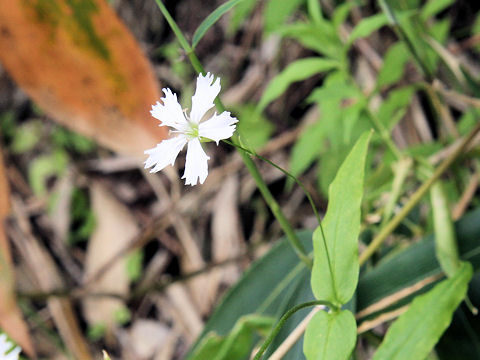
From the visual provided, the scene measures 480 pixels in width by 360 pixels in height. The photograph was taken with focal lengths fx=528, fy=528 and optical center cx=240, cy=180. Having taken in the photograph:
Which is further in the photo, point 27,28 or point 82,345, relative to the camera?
point 82,345

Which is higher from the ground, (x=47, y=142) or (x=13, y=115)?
(x=13, y=115)

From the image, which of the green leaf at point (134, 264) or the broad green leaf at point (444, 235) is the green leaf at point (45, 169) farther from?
the broad green leaf at point (444, 235)

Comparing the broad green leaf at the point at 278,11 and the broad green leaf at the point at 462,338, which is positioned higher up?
the broad green leaf at the point at 278,11

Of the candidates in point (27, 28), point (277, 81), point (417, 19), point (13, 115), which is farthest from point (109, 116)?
point (13, 115)

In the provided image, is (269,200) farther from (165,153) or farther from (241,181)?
(241,181)

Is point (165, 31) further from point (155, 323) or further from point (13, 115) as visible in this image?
point (155, 323)

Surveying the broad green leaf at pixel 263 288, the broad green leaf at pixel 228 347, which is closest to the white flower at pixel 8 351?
the broad green leaf at pixel 228 347
